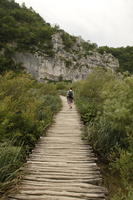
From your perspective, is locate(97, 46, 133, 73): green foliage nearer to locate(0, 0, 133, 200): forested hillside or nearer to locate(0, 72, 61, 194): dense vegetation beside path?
locate(0, 0, 133, 200): forested hillside

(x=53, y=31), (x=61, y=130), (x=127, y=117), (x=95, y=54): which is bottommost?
(x=61, y=130)

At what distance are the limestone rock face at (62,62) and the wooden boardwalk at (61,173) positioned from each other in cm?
5460

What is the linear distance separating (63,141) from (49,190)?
399 centimetres

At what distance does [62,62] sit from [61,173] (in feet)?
217

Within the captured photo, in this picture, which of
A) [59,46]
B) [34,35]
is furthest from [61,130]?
[59,46]

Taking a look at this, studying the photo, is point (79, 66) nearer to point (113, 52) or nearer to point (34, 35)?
point (34, 35)

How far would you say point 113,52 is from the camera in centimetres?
9631

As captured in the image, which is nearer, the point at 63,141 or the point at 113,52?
the point at 63,141

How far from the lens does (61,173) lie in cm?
619

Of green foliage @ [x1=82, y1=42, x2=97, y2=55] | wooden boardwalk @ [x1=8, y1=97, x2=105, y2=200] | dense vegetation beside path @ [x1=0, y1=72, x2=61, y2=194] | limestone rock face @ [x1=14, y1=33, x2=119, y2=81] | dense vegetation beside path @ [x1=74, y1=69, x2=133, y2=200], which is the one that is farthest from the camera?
green foliage @ [x1=82, y1=42, x2=97, y2=55]

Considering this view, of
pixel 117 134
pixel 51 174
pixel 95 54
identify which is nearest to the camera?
pixel 51 174

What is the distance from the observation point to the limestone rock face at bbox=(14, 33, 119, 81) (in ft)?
208

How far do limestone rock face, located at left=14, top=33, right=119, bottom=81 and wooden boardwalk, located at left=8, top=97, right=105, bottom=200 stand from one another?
5460 centimetres

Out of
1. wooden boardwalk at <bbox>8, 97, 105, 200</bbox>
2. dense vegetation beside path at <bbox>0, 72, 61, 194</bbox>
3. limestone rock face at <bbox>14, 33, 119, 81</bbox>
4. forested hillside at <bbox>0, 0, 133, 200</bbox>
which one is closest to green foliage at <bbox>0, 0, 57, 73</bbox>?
limestone rock face at <bbox>14, 33, 119, 81</bbox>
